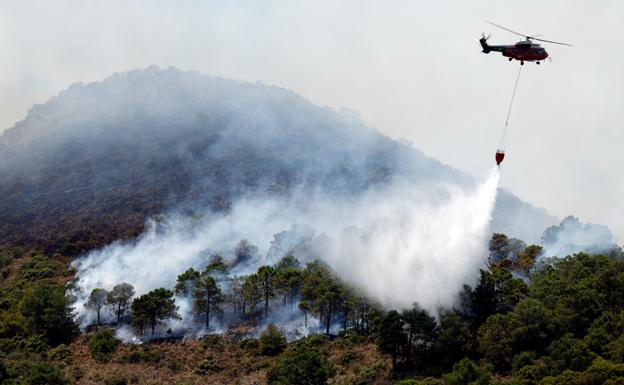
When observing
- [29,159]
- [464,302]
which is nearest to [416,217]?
[464,302]

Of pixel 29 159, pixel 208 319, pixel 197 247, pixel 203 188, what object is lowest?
pixel 208 319

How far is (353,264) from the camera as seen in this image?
94.4 metres

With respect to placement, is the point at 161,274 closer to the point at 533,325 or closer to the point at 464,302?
the point at 464,302

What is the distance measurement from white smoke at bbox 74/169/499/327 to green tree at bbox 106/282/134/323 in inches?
265

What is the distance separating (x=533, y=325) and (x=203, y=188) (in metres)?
117

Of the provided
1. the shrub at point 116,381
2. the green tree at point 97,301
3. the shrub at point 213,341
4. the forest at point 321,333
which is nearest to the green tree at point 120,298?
the forest at point 321,333

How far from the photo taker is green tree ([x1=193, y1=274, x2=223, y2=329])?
8950 centimetres

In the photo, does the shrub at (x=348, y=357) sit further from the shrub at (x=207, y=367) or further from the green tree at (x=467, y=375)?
the green tree at (x=467, y=375)

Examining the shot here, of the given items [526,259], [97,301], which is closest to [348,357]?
[97,301]

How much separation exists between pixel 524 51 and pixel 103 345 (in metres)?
69.6

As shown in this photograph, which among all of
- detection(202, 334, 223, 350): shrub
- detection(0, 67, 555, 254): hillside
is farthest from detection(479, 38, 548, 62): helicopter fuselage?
detection(0, 67, 555, 254): hillside

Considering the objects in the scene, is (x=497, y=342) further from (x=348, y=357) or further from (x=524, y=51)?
(x=524, y=51)

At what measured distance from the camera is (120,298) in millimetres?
90500

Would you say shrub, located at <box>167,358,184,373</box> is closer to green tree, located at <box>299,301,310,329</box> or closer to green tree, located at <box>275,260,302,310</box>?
green tree, located at <box>299,301,310,329</box>
